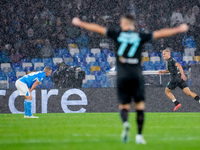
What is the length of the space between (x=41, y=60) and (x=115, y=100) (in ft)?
21.3

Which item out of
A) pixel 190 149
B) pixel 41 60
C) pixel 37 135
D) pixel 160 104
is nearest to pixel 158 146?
pixel 190 149

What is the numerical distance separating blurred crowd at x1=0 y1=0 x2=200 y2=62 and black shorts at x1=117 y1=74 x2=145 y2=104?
16168 mm

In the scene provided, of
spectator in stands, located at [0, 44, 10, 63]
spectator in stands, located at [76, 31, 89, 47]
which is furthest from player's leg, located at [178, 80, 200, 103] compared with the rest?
spectator in stands, located at [0, 44, 10, 63]

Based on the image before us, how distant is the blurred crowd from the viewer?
23.3m

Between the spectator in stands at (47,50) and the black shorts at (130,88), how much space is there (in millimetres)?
16219

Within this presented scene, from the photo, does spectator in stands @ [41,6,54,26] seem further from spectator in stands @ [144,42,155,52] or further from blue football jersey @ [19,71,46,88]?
blue football jersey @ [19,71,46,88]

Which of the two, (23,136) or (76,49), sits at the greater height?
(76,49)

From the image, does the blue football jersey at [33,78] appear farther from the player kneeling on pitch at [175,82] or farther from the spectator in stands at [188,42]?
the spectator in stands at [188,42]

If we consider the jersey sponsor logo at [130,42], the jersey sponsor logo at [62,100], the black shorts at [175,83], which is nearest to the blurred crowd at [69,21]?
the jersey sponsor logo at [62,100]

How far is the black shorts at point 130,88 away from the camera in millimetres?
6863

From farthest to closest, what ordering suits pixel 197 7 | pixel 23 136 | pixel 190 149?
pixel 197 7
pixel 23 136
pixel 190 149

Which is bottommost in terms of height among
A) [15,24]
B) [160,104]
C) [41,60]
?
[160,104]

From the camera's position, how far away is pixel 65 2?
25203mm

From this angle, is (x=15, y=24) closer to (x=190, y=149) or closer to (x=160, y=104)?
(x=160, y=104)
